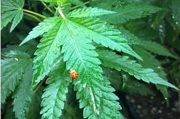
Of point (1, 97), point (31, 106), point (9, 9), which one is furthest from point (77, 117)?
point (9, 9)

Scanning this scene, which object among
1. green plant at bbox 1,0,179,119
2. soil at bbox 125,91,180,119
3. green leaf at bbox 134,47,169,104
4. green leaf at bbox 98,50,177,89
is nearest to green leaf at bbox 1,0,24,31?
green plant at bbox 1,0,179,119

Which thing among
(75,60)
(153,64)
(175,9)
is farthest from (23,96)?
(175,9)

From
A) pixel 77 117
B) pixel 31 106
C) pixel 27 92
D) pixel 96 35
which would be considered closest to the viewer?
pixel 96 35

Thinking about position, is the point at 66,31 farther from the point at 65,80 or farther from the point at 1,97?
the point at 1,97

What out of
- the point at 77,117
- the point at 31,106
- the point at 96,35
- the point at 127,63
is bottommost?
the point at 77,117

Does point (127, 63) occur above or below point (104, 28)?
below

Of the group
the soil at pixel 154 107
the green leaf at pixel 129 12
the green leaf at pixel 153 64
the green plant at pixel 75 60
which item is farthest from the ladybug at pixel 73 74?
the soil at pixel 154 107
